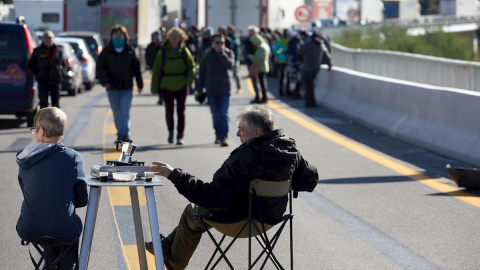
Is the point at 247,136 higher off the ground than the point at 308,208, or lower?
higher

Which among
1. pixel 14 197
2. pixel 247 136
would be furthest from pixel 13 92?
pixel 247 136

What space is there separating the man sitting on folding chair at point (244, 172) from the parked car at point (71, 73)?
20420mm

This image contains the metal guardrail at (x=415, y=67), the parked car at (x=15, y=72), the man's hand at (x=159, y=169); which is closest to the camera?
the man's hand at (x=159, y=169)

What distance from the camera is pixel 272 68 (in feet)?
125

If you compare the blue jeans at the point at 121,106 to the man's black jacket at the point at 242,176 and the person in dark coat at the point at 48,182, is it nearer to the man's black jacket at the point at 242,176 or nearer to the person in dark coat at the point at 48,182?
the man's black jacket at the point at 242,176

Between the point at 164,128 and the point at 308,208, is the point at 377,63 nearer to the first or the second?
the point at 164,128

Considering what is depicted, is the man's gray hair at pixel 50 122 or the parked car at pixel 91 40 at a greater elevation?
the parked car at pixel 91 40

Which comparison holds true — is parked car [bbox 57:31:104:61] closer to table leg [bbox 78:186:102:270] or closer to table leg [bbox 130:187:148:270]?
table leg [bbox 130:187:148:270]

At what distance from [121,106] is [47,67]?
9.31 feet

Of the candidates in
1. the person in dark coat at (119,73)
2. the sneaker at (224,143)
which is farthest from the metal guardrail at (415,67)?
the person in dark coat at (119,73)

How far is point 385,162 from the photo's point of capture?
13859mm

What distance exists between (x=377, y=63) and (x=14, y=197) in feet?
48.3

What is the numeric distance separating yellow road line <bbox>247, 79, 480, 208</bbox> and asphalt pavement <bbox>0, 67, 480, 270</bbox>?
0.01 metres

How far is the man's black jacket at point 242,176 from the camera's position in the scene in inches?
244
